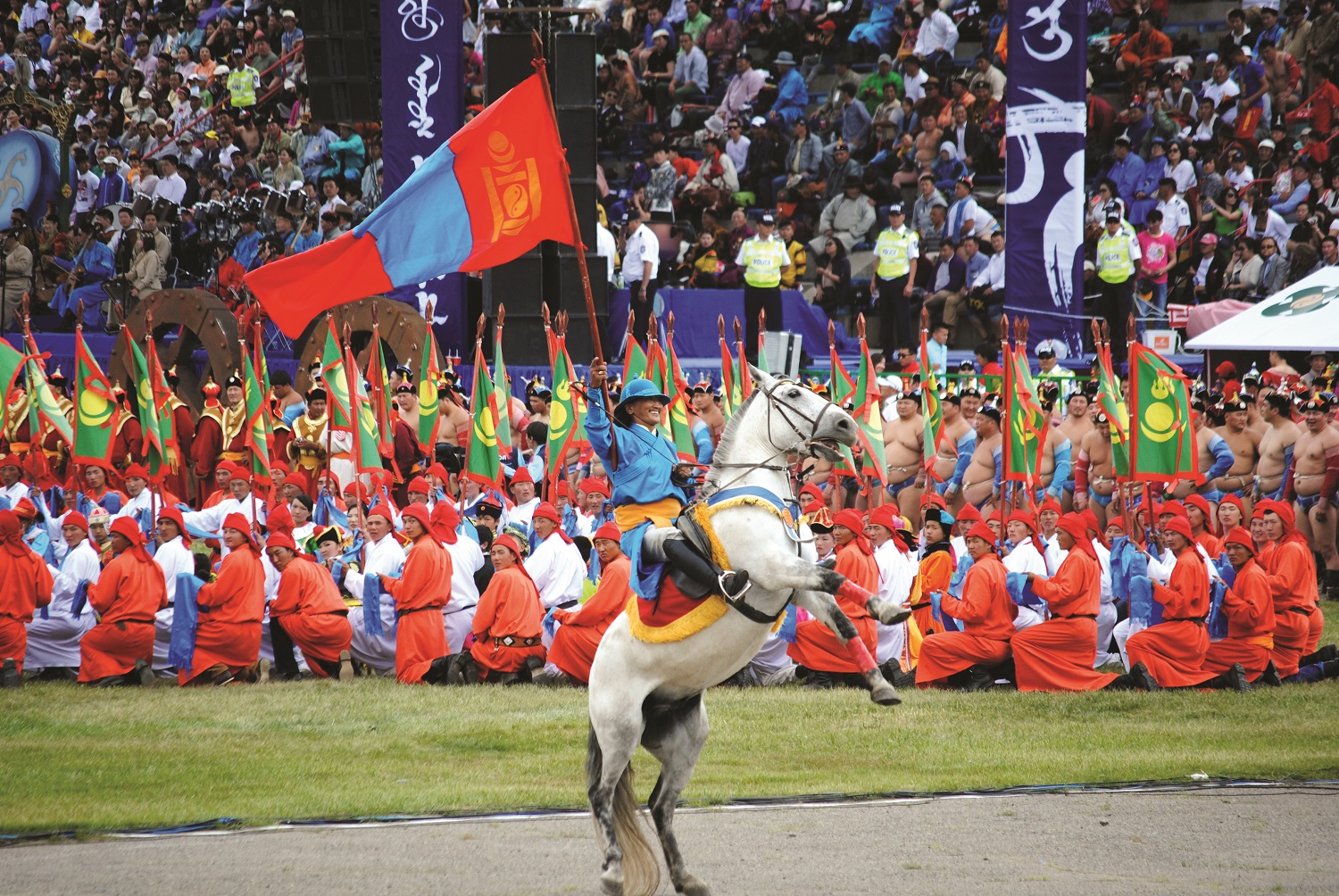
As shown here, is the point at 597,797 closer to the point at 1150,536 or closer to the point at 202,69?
the point at 1150,536

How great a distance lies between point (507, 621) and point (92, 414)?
5.29 metres

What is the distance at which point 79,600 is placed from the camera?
13.3 metres

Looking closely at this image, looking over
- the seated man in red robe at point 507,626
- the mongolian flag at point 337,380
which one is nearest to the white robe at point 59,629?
the mongolian flag at point 337,380

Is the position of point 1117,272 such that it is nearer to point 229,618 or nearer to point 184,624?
point 229,618

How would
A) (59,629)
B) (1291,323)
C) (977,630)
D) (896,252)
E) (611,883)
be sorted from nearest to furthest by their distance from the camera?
(611,883) → (977,630) → (59,629) → (1291,323) → (896,252)

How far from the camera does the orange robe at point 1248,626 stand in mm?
11883

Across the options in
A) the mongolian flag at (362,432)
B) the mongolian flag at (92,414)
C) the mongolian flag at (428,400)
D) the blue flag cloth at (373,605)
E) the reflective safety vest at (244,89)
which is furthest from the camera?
the reflective safety vest at (244,89)

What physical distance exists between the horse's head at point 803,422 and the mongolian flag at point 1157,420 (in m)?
6.83

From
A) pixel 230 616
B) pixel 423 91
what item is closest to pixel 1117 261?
pixel 423 91

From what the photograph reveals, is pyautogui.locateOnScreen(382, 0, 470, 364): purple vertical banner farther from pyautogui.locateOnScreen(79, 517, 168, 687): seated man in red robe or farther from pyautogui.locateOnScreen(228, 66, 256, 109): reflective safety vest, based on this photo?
pyautogui.locateOnScreen(228, 66, 256, 109): reflective safety vest

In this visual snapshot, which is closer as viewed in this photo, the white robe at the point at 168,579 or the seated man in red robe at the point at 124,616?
the seated man in red robe at the point at 124,616

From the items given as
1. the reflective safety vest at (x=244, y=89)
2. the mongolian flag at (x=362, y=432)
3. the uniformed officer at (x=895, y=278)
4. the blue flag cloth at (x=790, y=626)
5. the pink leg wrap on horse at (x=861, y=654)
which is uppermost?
the reflective safety vest at (x=244, y=89)

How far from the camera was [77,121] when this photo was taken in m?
29.2

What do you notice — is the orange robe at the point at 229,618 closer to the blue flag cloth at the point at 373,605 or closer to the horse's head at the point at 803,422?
the blue flag cloth at the point at 373,605
